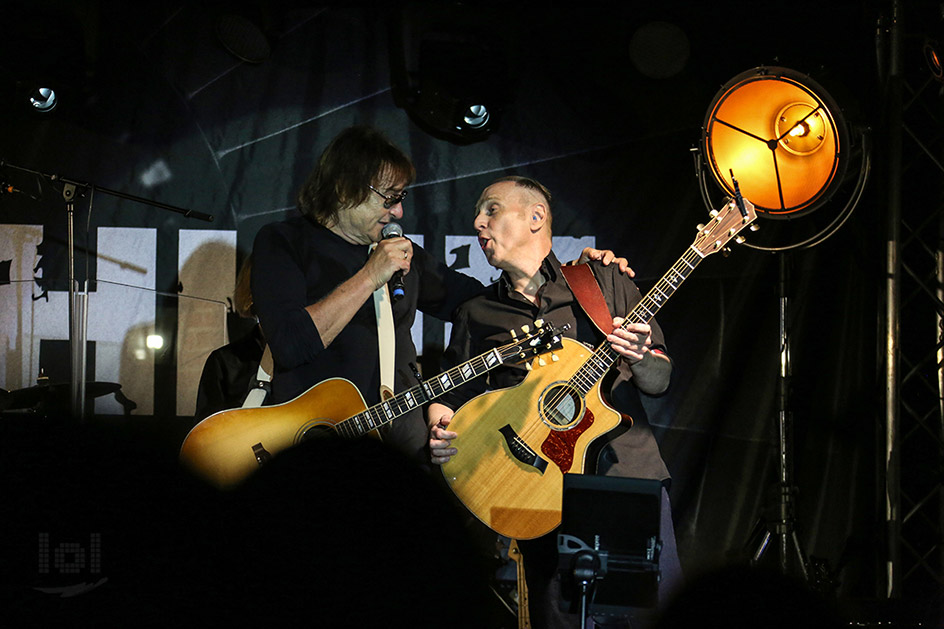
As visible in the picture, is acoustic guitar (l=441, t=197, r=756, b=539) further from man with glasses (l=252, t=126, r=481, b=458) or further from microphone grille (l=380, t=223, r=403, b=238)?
microphone grille (l=380, t=223, r=403, b=238)

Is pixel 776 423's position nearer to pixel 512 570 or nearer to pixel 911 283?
pixel 911 283

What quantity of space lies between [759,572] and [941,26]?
13.6ft

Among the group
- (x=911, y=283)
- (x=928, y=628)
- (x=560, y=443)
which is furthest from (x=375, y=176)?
(x=911, y=283)

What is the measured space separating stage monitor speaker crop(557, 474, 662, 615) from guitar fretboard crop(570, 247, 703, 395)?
2.93 ft

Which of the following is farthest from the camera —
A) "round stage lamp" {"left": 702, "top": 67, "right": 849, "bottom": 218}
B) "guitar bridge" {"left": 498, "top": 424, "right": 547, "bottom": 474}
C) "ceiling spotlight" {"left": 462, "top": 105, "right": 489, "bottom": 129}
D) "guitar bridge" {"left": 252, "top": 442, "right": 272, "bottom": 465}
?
"ceiling spotlight" {"left": 462, "top": 105, "right": 489, "bottom": 129}

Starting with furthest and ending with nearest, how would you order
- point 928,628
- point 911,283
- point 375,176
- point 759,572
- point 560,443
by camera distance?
point 911,283
point 375,176
point 560,443
point 928,628
point 759,572

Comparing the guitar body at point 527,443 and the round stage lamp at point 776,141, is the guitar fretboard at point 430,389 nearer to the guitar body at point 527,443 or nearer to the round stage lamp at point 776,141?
the guitar body at point 527,443

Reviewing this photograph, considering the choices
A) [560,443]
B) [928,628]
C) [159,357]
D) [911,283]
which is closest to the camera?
[928,628]

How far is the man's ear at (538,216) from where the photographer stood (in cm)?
376

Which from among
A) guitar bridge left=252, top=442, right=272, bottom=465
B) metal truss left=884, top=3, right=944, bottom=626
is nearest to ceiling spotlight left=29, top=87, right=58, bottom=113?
guitar bridge left=252, top=442, right=272, bottom=465

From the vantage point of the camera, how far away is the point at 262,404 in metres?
3.38

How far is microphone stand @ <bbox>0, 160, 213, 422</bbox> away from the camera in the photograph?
3.56 m

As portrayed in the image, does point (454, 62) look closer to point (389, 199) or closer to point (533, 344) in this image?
point (389, 199)

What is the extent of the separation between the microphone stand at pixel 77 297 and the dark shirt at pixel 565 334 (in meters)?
1.51
